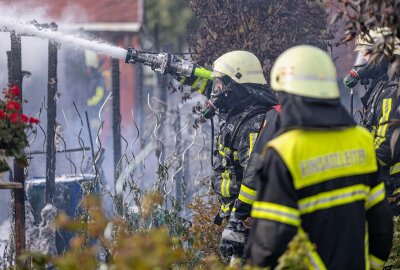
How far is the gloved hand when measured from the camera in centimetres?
548

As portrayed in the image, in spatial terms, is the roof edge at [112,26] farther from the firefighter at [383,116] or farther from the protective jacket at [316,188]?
the protective jacket at [316,188]

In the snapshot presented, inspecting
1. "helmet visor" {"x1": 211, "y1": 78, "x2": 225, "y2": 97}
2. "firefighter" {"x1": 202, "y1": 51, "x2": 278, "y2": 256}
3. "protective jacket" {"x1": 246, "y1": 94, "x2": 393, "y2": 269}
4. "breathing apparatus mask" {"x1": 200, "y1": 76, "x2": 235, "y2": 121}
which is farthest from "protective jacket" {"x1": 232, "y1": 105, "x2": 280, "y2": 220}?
"helmet visor" {"x1": 211, "y1": 78, "x2": 225, "y2": 97}

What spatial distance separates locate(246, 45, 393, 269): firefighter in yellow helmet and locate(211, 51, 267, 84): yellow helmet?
2896 millimetres

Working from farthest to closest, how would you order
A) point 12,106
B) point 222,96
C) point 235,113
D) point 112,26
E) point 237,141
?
point 112,26, point 222,96, point 235,113, point 237,141, point 12,106

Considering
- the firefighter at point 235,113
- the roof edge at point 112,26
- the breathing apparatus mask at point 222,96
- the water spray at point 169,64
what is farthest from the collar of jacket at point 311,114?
the roof edge at point 112,26

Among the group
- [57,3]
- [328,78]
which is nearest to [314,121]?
[328,78]

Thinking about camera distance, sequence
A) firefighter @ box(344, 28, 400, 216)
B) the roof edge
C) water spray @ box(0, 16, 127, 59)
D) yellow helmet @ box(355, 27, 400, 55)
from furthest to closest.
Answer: the roof edge
water spray @ box(0, 16, 127, 59)
firefighter @ box(344, 28, 400, 216)
yellow helmet @ box(355, 27, 400, 55)

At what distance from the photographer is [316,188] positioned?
3898 mm

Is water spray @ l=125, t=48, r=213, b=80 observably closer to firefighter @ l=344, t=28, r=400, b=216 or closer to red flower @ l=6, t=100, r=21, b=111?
firefighter @ l=344, t=28, r=400, b=216

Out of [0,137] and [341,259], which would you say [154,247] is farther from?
[0,137]

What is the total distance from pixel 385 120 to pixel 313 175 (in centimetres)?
270

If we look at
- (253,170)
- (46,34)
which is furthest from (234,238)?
(46,34)

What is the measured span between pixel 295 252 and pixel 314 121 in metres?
0.65

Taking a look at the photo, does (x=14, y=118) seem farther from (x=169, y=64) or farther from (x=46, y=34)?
(x=46, y=34)
